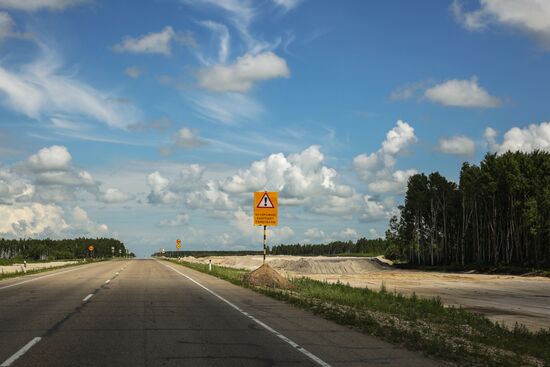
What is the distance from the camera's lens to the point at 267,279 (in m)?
28.2

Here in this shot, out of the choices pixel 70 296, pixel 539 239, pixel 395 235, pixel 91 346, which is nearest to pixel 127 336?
pixel 91 346

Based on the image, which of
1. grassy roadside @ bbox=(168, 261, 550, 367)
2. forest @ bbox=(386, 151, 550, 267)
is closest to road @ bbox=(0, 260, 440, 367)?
grassy roadside @ bbox=(168, 261, 550, 367)

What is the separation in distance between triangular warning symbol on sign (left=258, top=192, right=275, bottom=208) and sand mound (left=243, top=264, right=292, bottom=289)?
131 inches

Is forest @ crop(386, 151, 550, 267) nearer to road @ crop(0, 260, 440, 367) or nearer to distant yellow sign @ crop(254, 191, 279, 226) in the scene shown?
distant yellow sign @ crop(254, 191, 279, 226)

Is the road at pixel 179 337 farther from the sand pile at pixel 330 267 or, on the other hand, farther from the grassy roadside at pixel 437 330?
the sand pile at pixel 330 267

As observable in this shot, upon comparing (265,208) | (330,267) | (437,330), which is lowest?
(330,267)

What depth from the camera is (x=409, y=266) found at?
88.2 metres

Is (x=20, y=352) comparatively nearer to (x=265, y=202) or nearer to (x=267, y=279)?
(x=267, y=279)

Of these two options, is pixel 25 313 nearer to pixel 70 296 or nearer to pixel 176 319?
pixel 176 319

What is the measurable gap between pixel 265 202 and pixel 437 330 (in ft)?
57.2

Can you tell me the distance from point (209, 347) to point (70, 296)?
13.0m

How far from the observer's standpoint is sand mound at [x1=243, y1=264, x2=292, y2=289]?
27188mm

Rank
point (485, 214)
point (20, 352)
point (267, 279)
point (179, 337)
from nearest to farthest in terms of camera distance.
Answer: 1. point (20, 352)
2. point (179, 337)
3. point (267, 279)
4. point (485, 214)

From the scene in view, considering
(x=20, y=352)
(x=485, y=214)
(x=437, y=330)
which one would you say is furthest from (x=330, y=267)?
(x=20, y=352)
